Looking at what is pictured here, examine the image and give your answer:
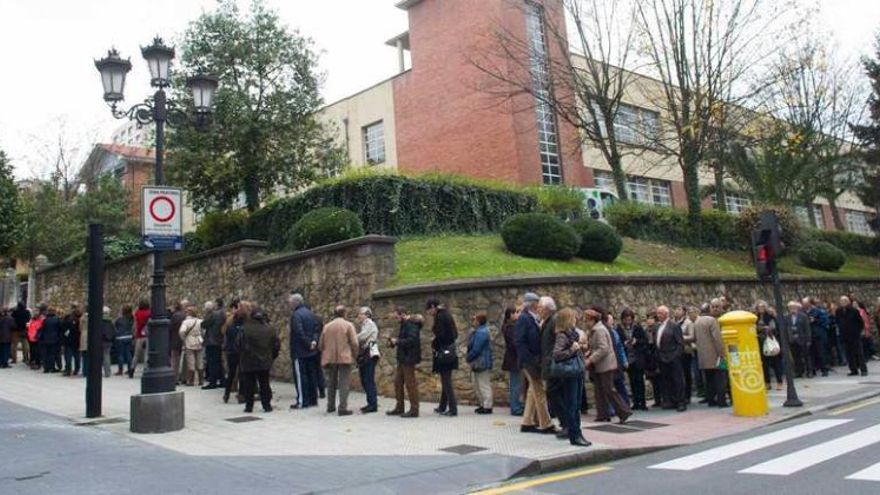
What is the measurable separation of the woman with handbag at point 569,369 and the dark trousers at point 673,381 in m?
3.79

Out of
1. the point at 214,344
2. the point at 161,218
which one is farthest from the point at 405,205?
the point at 161,218

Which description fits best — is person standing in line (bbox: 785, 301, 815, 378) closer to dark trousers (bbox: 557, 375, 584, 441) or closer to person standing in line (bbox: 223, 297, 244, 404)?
dark trousers (bbox: 557, 375, 584, 441)

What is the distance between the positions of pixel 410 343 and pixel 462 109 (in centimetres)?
2082

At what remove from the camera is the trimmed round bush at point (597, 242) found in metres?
18.4

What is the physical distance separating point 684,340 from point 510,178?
55.3ft

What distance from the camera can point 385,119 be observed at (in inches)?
1346

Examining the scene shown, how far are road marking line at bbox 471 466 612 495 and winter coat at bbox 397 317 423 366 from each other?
385cm

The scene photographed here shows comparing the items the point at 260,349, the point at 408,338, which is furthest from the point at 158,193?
the point at 408,338

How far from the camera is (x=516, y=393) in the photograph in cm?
1105

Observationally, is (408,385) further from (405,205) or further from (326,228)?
(405,205)

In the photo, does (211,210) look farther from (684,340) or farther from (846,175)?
(846,175)

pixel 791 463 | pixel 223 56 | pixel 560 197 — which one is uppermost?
pixel 223 56

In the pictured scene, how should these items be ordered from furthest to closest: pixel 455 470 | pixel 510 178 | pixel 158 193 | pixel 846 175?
pixel 846 175 < pixel 510 178 < pixel 158 193 < pixel 455 470

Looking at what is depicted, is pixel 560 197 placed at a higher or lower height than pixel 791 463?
higher
